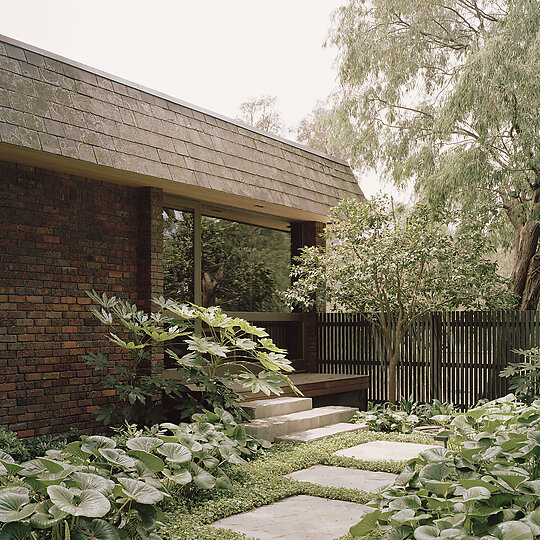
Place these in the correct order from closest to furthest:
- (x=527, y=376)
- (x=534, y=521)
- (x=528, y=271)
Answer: (x=534, y=521)
(x=527, y=376)
(x=528, y=271)

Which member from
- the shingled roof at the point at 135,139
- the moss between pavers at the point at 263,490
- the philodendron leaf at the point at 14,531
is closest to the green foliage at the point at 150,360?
the moss between pavers at the point at 263,490

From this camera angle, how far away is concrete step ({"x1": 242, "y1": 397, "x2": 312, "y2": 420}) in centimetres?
723

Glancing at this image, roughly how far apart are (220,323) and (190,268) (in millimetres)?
1734

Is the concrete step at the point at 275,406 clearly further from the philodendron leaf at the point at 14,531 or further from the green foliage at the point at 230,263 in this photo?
the philodendron leaf at the point at 14,531

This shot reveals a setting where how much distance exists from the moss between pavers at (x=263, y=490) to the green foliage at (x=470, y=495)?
2.31 ft

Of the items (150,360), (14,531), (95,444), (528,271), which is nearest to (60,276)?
(150,360)

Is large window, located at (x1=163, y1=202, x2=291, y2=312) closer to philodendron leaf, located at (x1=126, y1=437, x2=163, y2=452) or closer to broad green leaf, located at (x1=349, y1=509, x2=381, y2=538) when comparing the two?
philodendron leaf, located at (x1=126, y1=437, x2=163, y2=452)

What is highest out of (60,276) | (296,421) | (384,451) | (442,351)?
(60,276)

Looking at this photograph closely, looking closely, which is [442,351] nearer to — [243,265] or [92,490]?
[243,265]

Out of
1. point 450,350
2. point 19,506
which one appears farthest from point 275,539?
point 450,350

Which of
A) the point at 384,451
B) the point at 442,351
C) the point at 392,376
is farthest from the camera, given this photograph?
the point at 442,351

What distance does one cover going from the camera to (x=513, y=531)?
2.60 m

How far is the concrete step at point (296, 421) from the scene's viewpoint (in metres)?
6.72

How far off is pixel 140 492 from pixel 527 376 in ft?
22.0
